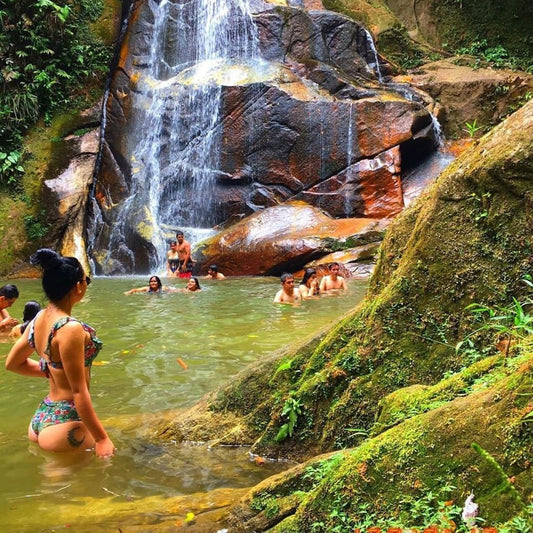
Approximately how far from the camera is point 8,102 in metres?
18.3

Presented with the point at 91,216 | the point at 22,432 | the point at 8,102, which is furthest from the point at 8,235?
the point at 22,432

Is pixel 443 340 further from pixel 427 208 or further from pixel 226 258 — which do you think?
pixel 226 258

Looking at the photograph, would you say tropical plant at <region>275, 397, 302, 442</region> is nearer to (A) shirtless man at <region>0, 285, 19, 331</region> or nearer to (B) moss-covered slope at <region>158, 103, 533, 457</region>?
(B) moss-covered slope at <region>158, 103, 533, 457</region>

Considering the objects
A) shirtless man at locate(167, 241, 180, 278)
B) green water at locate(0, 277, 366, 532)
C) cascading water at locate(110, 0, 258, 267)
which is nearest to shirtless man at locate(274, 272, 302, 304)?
green water at locate(0, 277, 366, 532)

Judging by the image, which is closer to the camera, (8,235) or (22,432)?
(22,432)

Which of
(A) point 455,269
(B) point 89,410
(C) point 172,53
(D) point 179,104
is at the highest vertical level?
(C) point 172,53

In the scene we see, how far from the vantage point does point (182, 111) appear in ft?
58.4

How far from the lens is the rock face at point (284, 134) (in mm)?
15883

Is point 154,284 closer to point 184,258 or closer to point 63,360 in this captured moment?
point 184,258

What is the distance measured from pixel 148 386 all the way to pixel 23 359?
6.30 feet

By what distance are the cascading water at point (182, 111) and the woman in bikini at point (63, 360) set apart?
1263 centimetres

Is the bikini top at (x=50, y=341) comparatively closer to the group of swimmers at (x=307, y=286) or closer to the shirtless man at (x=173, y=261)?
the group of swimmers at (x=307, y=286)

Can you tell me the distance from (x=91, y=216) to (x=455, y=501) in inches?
681

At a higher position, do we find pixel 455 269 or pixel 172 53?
pixel 172 53
